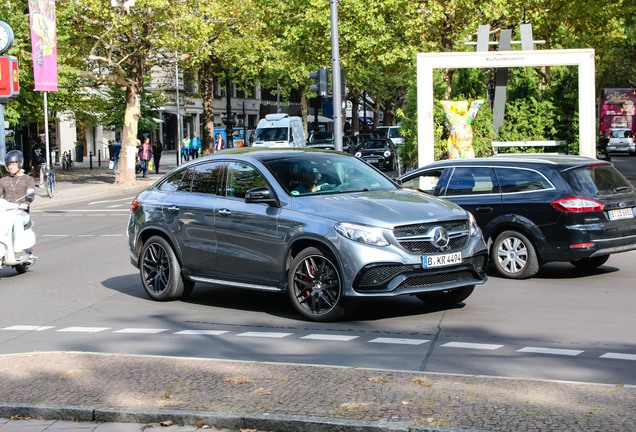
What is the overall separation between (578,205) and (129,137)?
102 ft

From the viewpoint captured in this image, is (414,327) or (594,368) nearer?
(594,368)

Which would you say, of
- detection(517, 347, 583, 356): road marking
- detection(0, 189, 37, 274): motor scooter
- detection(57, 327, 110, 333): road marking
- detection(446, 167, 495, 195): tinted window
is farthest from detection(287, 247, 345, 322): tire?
detection(0, 189, 37, 274): motor scooter

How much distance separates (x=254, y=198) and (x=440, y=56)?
1541 cm

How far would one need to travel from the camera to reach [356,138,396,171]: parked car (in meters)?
52.8

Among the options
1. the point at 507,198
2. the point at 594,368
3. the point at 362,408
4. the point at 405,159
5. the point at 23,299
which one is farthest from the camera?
the point at 405,159

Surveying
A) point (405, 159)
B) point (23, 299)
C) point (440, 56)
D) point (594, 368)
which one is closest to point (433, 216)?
point (594, 368)

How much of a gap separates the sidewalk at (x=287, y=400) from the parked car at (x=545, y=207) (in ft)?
20.3

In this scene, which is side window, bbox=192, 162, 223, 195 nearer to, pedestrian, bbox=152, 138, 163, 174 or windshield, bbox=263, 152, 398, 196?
windshield, bbox=263, 152, 398, 196

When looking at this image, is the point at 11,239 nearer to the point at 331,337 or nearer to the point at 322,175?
the point at 322,175

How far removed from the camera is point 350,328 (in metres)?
10.1

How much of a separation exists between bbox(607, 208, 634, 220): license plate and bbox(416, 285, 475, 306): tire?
264cm

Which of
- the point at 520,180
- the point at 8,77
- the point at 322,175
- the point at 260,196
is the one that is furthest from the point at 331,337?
the point at 8,77

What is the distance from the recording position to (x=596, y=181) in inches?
528

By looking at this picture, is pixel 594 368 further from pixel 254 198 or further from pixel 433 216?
pixel 254 198
